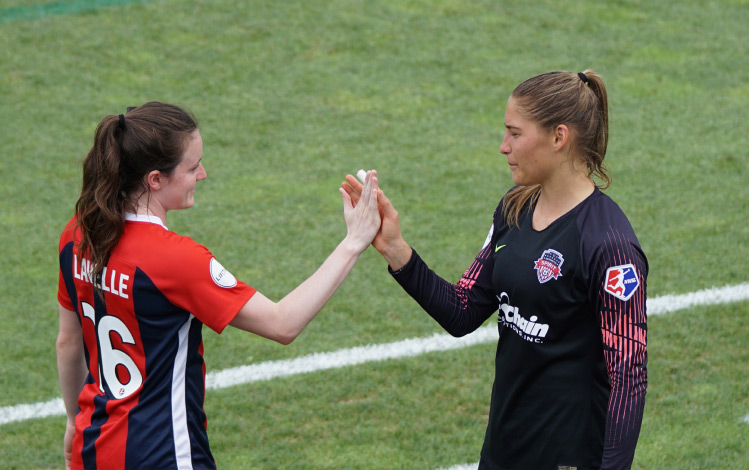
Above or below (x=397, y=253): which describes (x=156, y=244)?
below

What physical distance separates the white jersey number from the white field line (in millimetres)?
2292

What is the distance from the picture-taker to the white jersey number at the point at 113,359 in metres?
2.85

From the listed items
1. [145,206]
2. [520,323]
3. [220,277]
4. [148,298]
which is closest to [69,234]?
[145,206]

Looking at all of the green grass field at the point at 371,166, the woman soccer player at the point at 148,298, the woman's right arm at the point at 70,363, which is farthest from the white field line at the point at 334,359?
the woman soccer player at the point at 148,298

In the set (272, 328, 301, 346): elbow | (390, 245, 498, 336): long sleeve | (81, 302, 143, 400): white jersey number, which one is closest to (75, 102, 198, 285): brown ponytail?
(81, 302, 143, 400): white jersey number

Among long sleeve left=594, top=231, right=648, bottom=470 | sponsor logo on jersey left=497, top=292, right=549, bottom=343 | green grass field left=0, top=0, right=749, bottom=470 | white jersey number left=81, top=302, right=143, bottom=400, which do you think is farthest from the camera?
green grass field left=0, top=0, right=749, bottom=470

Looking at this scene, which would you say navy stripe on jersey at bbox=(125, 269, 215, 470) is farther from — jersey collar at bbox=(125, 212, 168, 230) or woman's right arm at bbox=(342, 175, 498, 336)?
woman's right arm at bbox=(342, 175, 498, 336)

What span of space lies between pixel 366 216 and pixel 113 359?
0.88 m

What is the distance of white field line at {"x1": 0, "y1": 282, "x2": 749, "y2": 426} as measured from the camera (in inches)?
199

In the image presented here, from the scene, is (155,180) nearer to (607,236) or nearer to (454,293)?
(454,293)

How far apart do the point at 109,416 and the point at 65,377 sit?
0.41 m

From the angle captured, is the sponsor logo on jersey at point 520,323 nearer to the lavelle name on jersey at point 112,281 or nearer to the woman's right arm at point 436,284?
the woman's right arm at point 436,284

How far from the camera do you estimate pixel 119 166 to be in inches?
112

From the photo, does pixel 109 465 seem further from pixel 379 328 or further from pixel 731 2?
pixel 731 2
